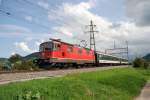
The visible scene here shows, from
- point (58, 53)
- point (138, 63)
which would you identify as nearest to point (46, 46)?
point (58, 53)

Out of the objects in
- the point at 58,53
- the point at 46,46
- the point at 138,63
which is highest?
the point at 46,46

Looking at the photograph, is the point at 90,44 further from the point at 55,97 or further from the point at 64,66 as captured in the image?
the point at 55,97

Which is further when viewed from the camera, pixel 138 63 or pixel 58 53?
pixel 138 63

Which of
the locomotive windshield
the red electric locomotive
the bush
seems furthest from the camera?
the bush

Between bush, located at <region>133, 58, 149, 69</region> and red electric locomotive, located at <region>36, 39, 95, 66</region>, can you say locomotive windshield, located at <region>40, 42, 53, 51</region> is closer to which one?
red electric locomotive, located at <region>36, 39, 95, 66</region>

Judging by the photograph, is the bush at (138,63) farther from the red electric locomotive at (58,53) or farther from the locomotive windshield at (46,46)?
the locomotive windshield at (46,46)

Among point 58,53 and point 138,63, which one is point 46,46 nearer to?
point 58,53

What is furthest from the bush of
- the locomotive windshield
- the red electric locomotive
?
the locomotive windshield

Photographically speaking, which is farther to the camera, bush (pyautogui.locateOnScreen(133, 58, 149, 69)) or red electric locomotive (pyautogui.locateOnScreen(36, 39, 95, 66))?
bush (pyautogui.locateOnScreen(133, 58, 149, 69))

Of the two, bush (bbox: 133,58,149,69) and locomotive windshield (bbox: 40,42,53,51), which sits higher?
locomotive windshield (bbox: 40,42,53,51)

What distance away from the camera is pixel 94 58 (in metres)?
59.8

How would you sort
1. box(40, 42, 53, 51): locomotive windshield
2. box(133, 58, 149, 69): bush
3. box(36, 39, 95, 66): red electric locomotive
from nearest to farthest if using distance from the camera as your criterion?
box(36, 39, 95, 66): red electric locomotive
box(40, 42, 53, 51): locomotive windshield
box(133, 58, 149, 69): bush

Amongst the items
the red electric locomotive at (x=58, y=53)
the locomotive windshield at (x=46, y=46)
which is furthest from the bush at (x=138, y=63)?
the locomotive windshield at (x=46, y=46)

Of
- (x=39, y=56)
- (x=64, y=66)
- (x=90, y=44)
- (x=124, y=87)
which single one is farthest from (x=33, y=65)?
(x=90, y=44)
